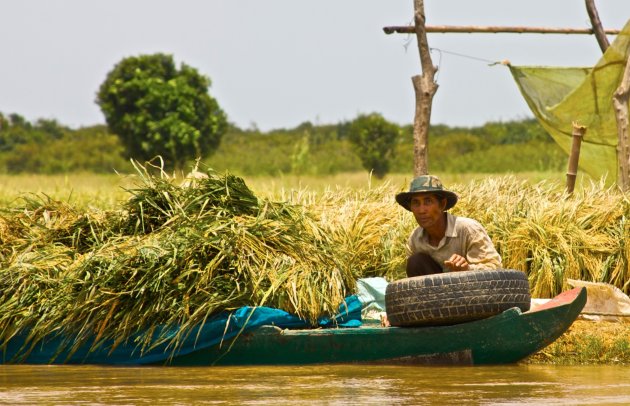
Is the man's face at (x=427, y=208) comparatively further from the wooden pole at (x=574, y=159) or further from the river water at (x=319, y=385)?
the wooden pole at (x=574, y=159)

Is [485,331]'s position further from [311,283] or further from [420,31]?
[420,31]

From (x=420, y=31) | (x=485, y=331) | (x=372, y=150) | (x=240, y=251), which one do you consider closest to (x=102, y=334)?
(x=240, y=251)

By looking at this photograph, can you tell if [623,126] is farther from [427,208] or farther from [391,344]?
[391,344]

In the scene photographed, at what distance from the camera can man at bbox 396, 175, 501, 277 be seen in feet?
20.7

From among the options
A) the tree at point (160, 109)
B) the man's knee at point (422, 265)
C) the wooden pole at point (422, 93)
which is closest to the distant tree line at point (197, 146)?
the tree at point (160, 109)

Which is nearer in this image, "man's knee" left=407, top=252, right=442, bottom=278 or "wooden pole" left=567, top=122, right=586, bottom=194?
"man's knee" left=407, top=252, right=442, bottom=278

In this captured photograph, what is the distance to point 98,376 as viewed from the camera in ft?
19.3

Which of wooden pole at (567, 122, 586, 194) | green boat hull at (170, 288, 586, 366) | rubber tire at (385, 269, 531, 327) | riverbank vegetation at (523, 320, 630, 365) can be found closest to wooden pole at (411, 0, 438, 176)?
wooden pole at (567, 122, 586, 194)

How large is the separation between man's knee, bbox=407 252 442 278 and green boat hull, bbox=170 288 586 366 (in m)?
0.44

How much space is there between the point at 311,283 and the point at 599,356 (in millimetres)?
1860

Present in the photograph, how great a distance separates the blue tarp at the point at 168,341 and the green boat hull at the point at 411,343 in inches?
2.8

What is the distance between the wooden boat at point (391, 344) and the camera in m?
5.96

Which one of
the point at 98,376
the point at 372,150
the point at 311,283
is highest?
the point at 372,150

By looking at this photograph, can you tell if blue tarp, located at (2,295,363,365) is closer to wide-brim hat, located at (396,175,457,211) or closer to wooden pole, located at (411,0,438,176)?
wide-brim hat, located at (396,175,457,211)
